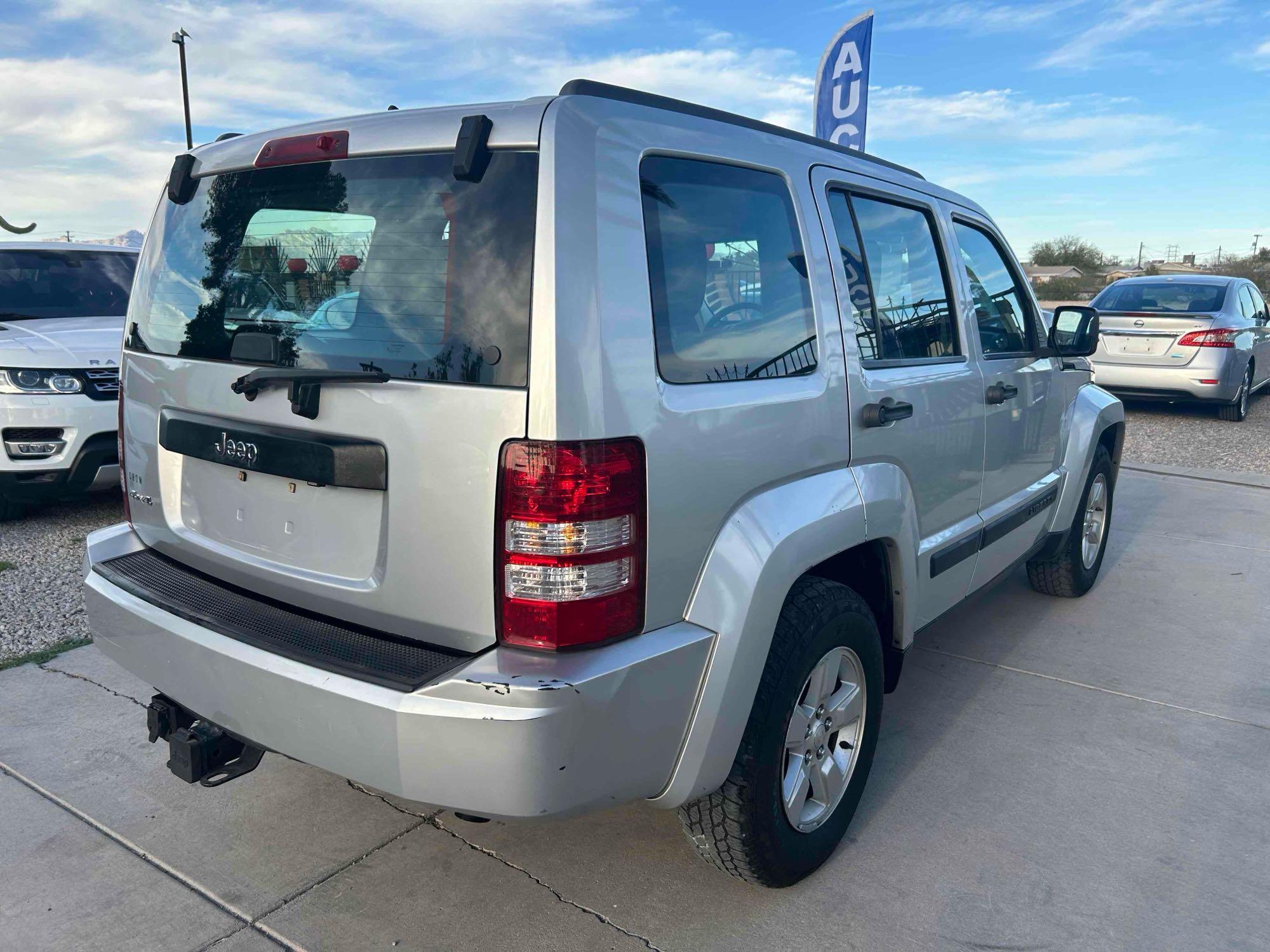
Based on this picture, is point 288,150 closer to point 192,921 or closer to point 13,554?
point 192,921

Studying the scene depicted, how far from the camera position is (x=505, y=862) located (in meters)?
2.67

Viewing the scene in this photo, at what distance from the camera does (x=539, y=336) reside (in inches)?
72.5

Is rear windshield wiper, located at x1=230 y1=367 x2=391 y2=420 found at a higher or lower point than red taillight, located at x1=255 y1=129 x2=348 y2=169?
lower

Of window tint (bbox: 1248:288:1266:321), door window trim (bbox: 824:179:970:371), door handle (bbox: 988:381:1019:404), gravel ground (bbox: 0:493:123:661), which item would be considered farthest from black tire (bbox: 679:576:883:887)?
window tint (bbox: 1248:288:1266:321)

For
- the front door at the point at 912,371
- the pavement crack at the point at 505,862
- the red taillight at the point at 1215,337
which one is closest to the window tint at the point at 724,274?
the front door at the point at 912,371

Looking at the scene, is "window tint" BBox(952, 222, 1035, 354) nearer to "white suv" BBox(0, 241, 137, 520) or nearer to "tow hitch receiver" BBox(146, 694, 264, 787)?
"tow hitch receiver" BBox(146, 694, 264, 787)

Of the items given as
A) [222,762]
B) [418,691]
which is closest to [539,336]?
[418,691]

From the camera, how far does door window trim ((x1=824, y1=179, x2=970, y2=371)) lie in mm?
2693

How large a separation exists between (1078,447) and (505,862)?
10.5ft

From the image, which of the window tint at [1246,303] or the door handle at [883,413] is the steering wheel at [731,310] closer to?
the door handle at [883,413]

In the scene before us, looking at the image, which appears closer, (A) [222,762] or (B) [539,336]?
(B) [539,336]

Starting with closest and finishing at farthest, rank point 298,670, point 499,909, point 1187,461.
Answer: point 298,670 < point 499,909 < point 1187,461

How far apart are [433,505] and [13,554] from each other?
14.7 ft

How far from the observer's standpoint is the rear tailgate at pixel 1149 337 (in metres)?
10.3
